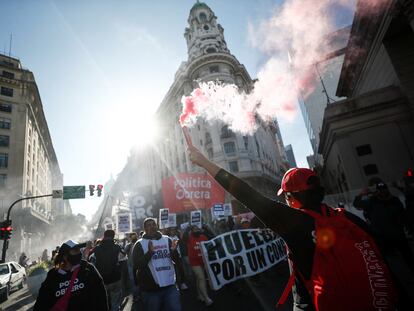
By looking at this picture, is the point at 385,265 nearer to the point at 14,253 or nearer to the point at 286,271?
the point at 286,271

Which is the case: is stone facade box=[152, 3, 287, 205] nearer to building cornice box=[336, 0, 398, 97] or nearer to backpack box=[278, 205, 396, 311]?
building cornice box=[336, 0, 398, 97]

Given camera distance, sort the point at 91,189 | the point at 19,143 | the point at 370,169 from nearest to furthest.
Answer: the point at 370,169, the point at 91,189, the point at 19,143

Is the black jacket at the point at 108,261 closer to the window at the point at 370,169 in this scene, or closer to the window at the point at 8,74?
the window at the point at 370,169

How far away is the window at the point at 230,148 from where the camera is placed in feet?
119

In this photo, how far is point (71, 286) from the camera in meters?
3.18

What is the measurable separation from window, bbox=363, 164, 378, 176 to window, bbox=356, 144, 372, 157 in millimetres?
1081

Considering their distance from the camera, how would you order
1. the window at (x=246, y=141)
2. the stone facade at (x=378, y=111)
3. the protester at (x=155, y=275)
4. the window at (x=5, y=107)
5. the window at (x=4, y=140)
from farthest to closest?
the window at (x=246, y=141) < the window at (x=5, y=107) < the window at (x=4, y=140) < the stone facade at (x=378, y=111) < the protester at (x=155, y=275)

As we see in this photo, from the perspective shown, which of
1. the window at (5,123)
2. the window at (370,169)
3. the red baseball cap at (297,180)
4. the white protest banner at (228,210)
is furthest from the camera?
Answer: the window at (5,123)

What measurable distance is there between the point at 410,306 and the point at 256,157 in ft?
119

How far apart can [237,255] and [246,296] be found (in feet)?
3.35

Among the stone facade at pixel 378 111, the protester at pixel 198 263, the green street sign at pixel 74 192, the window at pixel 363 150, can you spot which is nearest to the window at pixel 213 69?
the stone facade at pixel 378 111

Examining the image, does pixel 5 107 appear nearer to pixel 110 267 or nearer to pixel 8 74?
pixel 8 74

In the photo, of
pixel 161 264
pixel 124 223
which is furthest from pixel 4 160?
pixel 161 264

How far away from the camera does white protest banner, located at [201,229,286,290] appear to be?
626 cm
